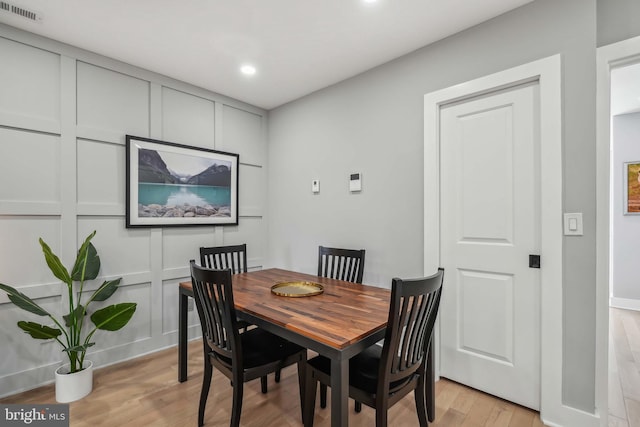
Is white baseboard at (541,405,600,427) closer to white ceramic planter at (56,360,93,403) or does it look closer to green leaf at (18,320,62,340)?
white ceramic planter at (56,360,93,403)

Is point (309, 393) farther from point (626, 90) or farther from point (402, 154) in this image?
point (626, 90)

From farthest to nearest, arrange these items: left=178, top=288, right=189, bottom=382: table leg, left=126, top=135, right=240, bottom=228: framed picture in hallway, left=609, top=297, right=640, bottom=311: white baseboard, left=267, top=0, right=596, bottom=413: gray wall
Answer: left=609, top=297, right=640, bottom=311: white baseboard
left=126, top=135, right=240, bottom=228: framed picture in hallway
left=178, top=288, right=189, bottom=382: table leg
left=267, top=0, right=596, bottom=413: gray wall

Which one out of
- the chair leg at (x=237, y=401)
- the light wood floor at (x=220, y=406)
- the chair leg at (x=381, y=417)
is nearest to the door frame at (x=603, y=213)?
the light wood floor at (x=220, y=406)

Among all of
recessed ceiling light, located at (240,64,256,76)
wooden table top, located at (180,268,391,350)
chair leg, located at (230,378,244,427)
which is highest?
recessed ceiling light, located at (240,64,256,76)

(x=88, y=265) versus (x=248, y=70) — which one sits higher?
(x=248, y=70)

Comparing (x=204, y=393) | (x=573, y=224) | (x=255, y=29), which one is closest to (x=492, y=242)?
(x=573, y=224)

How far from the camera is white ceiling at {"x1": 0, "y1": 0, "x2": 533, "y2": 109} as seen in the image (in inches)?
77.5

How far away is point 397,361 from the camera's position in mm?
1460

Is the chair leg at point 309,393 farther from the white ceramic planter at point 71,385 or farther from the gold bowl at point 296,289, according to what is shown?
the white ceramic planter at point 71,385

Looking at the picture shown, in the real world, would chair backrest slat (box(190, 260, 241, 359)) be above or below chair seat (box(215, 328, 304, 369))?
above

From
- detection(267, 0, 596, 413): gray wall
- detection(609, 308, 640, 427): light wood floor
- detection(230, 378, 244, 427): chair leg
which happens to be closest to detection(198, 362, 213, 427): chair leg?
detection(230, 378, 244, 427): chair leg

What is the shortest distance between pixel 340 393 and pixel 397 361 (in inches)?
12.8

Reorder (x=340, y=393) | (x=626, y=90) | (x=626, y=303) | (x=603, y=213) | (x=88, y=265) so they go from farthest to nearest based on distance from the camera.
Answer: (x=626, y=303) → (x=626, y=90) → (x=88, y=265) → (x=603, y=213) → (x=340, y=393)

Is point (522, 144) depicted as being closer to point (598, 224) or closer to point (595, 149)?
point (595, 149)
